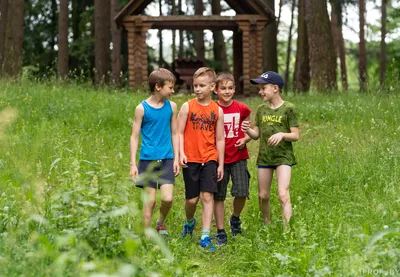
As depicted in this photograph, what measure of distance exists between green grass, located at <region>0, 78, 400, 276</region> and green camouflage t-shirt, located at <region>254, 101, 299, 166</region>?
528 mm

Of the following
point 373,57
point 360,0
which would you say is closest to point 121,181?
point 360,0

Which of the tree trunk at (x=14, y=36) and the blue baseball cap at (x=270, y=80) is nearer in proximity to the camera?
the blue baseball cap at (x=270, y=80)

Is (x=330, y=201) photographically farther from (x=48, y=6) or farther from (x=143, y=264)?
(x=48, y=6)

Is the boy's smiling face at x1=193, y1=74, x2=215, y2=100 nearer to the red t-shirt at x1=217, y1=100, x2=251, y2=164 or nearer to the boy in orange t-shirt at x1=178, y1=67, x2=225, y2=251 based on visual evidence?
the boy in orange t-shirt at x1=178, y1=67, x2=225, y2=251

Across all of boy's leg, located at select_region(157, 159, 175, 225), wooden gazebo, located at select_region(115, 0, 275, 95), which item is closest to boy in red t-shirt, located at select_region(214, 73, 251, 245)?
boy's leg, located at select_region(157, 159, 175, 225)

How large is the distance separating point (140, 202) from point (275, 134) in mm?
2015

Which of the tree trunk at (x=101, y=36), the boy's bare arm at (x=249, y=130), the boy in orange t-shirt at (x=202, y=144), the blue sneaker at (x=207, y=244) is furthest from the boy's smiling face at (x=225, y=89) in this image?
the tree trunk at (x=101, y=36)

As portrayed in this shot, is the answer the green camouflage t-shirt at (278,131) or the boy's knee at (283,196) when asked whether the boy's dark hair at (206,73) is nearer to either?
the green camouflage t-shirt at (278,131)

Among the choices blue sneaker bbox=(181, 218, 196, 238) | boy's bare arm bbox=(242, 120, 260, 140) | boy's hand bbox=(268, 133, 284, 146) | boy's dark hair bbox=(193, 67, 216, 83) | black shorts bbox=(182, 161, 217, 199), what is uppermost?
boy's dark hair bbox=(193, 67, 216, 83)

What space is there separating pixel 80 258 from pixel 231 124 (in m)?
3.21

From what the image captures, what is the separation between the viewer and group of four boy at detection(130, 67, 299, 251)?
6453 mm

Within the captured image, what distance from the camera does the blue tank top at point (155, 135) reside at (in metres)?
6.44

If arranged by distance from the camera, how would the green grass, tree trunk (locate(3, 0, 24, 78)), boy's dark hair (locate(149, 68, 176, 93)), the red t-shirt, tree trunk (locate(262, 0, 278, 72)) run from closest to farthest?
the green grass, boy's dark hair (locate(149, 68, 176, 93)), the red t-shirt, tree trunk (locate(3, 0, 24, 78)), tree trunk (locate(262, 0, 278, 72))

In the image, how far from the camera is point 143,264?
4.45 meters
